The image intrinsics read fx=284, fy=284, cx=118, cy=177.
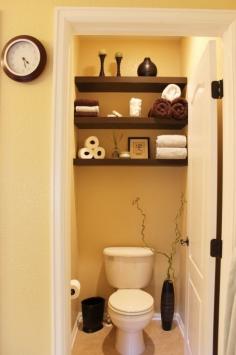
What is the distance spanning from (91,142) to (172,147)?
0.71m

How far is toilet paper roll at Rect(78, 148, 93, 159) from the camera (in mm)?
2494

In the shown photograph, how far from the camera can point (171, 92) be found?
2.47 m

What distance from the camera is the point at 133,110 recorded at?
8.27 feet

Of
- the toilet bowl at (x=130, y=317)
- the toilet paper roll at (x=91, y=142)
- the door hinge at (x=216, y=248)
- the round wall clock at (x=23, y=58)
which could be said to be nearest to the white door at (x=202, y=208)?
the door hinge at (x=216, y=248)

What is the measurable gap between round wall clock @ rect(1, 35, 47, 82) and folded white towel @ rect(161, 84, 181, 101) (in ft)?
4.80

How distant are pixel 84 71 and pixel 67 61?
4.88 feet

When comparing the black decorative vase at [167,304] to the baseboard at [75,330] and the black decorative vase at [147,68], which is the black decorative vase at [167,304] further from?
the black decorative vase at [147,68]

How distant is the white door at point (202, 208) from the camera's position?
1368 millimetres

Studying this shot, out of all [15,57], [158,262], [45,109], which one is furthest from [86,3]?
[158,262]

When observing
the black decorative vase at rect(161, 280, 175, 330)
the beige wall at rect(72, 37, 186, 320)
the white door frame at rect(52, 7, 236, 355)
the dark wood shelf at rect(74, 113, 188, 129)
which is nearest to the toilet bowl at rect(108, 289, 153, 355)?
the black decorative vase at rect(161, 280, 175, 330)

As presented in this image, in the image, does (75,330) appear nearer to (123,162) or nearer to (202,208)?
(123,162)

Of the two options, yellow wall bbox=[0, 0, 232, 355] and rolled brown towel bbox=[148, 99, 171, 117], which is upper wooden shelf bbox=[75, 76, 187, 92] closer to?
rolled brown towel bbox=[148, 99, 171, 117]

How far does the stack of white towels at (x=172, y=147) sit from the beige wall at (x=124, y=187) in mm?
295

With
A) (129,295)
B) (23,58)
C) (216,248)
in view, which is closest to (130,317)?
(129,295)
